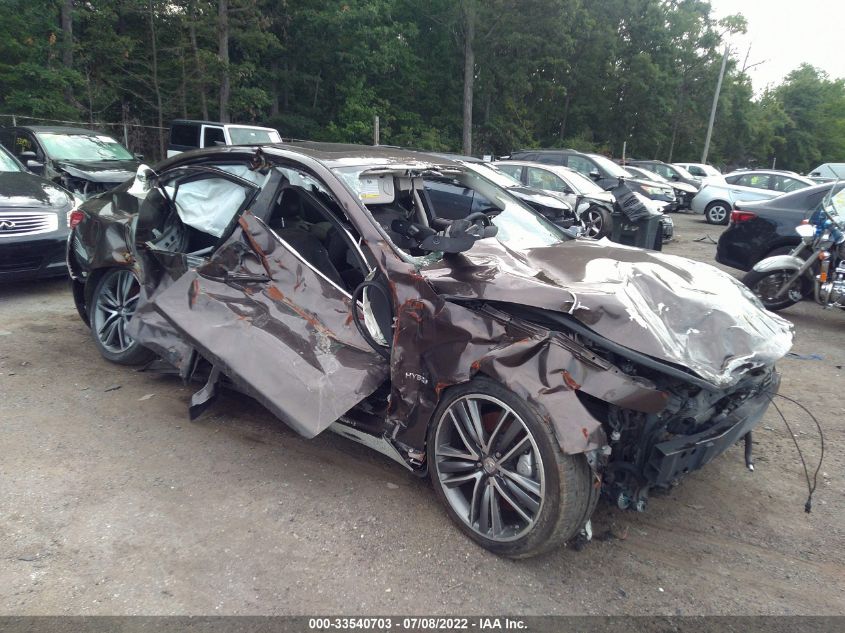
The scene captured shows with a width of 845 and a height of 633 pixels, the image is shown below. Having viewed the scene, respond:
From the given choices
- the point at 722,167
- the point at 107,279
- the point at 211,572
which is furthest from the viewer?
the point at 722,167

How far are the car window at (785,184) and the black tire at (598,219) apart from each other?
28.2 ft

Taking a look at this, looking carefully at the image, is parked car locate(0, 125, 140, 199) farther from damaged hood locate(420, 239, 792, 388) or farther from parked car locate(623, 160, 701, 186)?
parked car locate(623, 160, 701, 186)

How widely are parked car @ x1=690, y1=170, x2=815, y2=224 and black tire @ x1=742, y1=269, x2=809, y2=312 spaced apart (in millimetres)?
11094

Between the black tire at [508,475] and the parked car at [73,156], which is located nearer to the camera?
the black tire at [508,475]

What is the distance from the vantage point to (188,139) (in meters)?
15.0

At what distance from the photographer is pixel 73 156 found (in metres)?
10.5

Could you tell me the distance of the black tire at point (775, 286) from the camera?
6719 mm

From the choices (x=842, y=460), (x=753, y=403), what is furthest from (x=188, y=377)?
(x=842, y=460)

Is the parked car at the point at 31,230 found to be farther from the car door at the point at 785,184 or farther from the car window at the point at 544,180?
the car door at the point at 785,184

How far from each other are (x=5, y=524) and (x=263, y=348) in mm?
1476

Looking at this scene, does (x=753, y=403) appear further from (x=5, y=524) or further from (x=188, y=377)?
(x=5, y=524)

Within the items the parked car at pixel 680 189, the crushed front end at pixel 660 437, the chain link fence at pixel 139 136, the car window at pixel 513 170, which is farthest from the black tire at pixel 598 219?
the chain link fence at pixel 139 136

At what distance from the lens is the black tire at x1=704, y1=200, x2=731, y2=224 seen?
17297mm

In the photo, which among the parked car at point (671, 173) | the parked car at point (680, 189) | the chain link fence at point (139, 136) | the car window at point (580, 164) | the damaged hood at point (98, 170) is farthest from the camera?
the parked car at point (671, 173)
